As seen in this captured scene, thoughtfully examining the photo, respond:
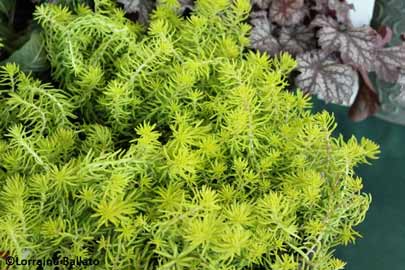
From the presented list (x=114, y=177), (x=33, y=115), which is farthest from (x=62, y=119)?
(x=114, y=177)

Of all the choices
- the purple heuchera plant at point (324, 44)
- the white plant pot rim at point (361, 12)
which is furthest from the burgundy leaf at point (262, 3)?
the white plant pot rim at point (361, 12)

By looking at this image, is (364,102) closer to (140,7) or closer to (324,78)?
(324,78)

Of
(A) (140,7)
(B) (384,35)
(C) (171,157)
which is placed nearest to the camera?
(C) (171,157)

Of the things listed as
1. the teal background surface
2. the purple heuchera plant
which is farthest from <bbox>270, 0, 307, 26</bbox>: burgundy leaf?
the teal background surface

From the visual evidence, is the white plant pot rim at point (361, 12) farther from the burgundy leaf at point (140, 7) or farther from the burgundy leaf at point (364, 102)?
the burgundy leaf at point (140, 7)

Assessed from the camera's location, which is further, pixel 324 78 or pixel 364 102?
pixel 364 102

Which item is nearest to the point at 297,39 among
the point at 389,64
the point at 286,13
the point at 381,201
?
the point at 286,13

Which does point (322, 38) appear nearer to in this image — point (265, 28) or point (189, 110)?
point (265, 28)
